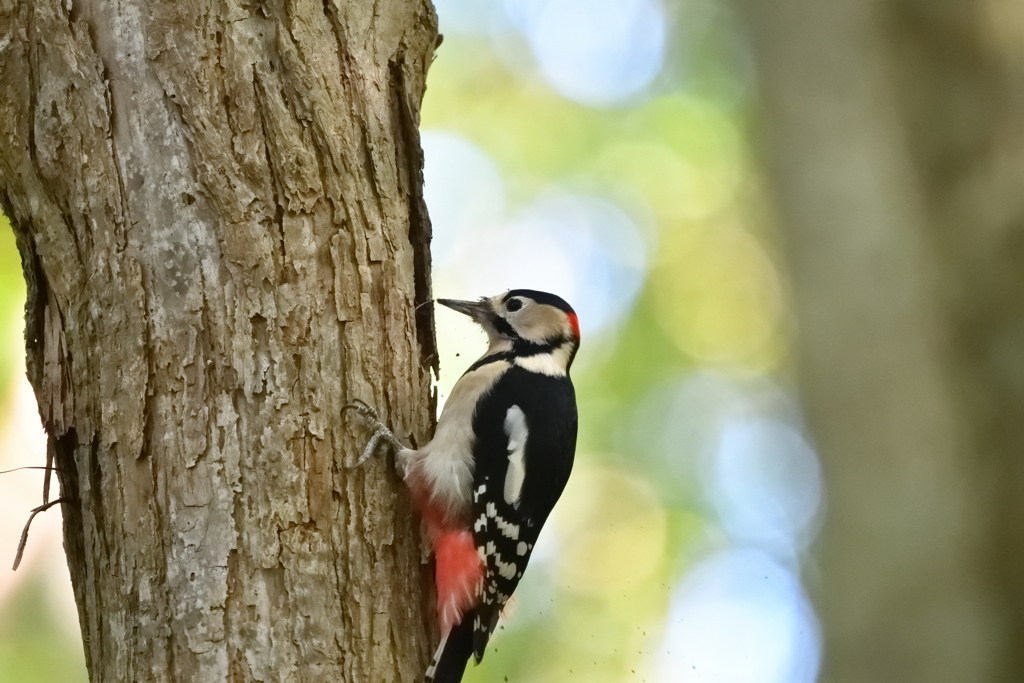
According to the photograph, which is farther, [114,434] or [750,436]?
[750,436]

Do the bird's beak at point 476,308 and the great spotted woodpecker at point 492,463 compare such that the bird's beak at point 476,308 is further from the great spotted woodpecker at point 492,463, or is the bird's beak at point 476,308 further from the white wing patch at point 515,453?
the white wing patch at point 515,453

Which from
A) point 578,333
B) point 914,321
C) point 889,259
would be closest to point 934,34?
point 889,259

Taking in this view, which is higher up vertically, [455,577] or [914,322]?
[914,322]

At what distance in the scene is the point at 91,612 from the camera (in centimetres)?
164

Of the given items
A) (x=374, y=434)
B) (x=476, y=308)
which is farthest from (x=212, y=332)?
(x=476, y=308)

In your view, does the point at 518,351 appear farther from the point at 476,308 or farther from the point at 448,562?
the point at 448,562

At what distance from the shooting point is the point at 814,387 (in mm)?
2275

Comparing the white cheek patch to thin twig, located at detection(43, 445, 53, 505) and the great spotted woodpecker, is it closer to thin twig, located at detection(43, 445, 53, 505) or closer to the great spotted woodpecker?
the great spotted woodpecker

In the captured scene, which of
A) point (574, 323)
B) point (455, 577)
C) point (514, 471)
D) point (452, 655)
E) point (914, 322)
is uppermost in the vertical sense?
point (574, 323)

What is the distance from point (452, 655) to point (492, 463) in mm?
532

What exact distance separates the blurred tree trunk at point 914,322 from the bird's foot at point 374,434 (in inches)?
45.0

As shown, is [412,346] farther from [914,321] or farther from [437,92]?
[437,92]

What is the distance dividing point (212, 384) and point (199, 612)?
1.35ft

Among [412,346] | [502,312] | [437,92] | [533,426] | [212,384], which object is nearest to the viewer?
[212,384]
